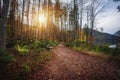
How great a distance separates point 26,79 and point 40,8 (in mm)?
28757

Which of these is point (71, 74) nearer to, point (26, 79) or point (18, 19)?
point (26, 79)

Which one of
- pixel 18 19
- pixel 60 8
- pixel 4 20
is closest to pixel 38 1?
pixel 18 19

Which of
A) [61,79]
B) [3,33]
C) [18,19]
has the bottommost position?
[61,79]

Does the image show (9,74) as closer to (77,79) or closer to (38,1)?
(77,79)

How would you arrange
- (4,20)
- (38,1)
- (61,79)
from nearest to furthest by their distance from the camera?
1. (61,79)
2. (4,20)
3. (38,1)

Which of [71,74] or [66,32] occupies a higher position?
[66,32]

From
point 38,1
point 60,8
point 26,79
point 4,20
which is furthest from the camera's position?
point 60,8

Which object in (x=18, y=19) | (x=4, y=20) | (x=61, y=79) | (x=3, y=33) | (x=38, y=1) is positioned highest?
(x=38, y=1)

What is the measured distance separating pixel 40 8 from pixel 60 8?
1091cm

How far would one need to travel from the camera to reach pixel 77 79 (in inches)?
280

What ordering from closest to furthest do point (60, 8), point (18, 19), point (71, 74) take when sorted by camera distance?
point (71, 74) < point (18, 19) < point (60, 8)

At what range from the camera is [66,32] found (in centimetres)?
5609

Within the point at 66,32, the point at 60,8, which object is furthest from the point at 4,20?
the point at 66,32

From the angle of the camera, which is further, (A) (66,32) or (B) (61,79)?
(A) (66,32)
